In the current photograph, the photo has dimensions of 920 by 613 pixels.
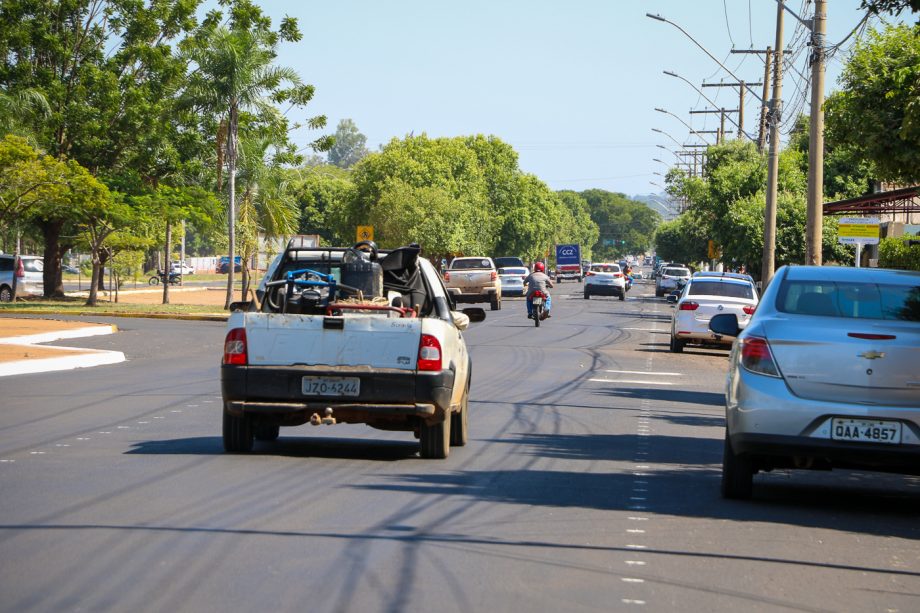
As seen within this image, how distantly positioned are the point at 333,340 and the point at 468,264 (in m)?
43.5

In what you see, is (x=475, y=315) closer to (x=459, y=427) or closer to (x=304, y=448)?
(x=459, y=427)

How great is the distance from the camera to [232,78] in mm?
43906

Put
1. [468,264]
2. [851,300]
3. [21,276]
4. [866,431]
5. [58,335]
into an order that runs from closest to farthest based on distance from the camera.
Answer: [866,431]
[851,300]
[58,335]
[21,276]
[468,264]

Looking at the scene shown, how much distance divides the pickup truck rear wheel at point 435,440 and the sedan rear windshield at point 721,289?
18681 millimetres

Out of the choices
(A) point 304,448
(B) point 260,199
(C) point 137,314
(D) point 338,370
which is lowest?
(C) point 137,314

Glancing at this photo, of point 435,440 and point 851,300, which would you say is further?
point 435,440

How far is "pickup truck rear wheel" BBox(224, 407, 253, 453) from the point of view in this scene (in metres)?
11.7

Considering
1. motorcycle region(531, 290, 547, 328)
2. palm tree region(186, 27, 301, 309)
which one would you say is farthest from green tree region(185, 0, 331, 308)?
motorcycle region(531, 290, 547, 328)

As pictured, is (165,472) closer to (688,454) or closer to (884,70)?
(688,454)

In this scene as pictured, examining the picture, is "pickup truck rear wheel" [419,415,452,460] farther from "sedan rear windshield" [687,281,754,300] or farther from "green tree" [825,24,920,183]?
"sedan rear windshield" [687,281,754,300]

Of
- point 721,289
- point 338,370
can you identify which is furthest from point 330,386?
point 721,289

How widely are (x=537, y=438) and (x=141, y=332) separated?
846 inches

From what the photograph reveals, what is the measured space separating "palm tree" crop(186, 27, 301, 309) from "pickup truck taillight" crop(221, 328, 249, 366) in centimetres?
3181

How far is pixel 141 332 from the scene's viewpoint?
110 ft
